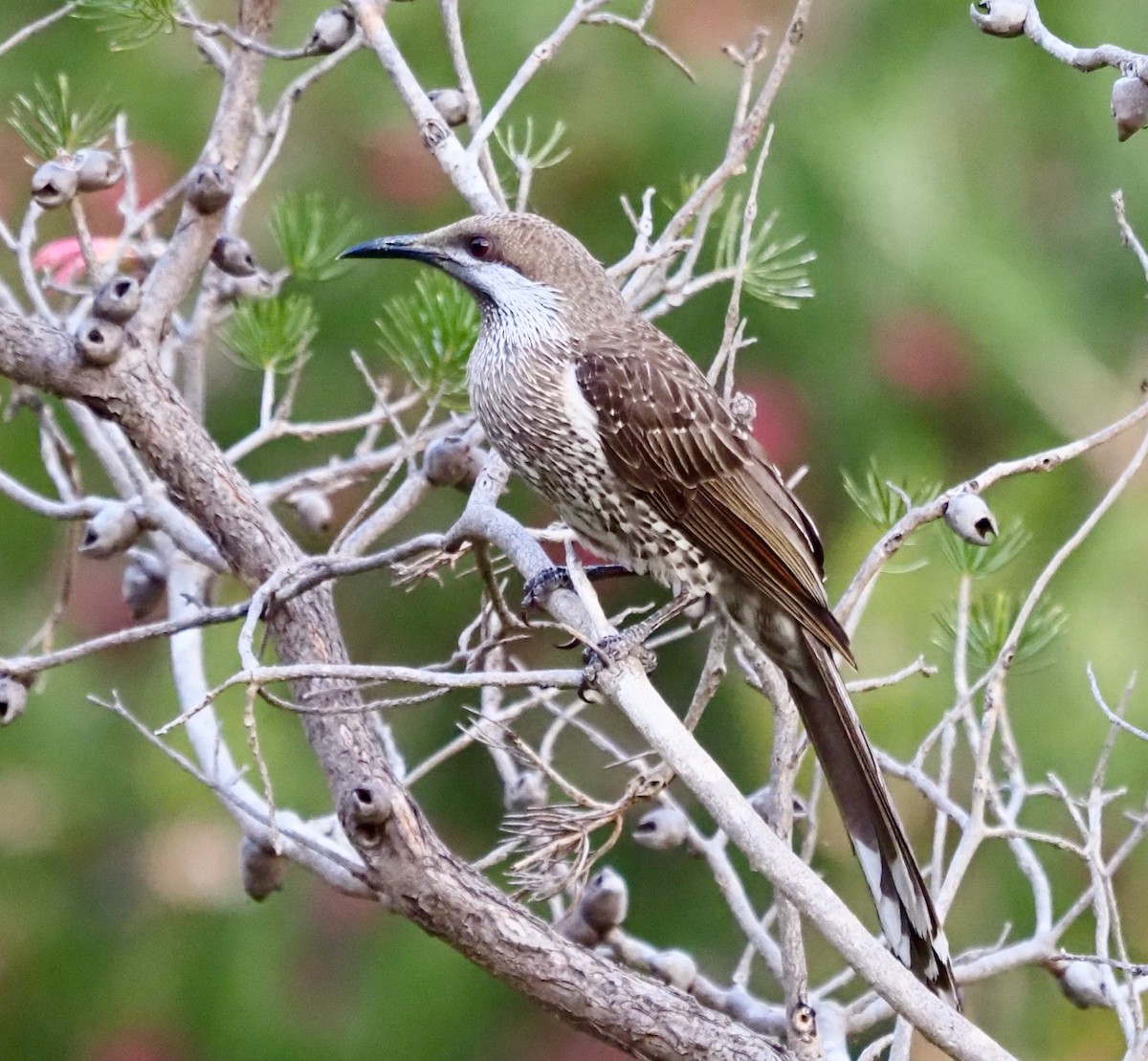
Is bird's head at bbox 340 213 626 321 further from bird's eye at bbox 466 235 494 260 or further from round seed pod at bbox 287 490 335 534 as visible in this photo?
round seed pod at bbox 287 490 335 534

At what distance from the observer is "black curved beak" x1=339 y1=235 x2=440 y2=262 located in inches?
115

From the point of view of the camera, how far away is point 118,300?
2.41 metres

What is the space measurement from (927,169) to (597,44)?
2.64 ft

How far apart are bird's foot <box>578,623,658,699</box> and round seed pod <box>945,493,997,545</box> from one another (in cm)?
44

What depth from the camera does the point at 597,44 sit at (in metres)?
4.10

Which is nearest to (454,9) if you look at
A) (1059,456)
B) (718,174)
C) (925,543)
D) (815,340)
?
(718,174)

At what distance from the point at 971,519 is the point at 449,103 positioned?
1.14 meters

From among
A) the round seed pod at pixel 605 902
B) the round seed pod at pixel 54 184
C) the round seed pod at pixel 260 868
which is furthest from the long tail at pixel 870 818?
the round seed pod at pixel 54 184

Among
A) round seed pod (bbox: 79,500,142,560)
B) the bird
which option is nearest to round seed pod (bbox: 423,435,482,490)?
the bird

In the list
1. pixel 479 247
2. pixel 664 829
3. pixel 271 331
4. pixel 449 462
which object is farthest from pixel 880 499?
pixel 271 331

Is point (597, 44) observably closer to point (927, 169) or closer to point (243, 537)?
point (927, 169)

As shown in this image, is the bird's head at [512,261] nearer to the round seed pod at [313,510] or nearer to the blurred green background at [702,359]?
the round seed pod at [313,510]

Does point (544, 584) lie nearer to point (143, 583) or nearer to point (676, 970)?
point (676, 970)

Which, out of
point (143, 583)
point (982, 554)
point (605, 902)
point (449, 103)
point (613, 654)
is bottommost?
point (605, 902)
